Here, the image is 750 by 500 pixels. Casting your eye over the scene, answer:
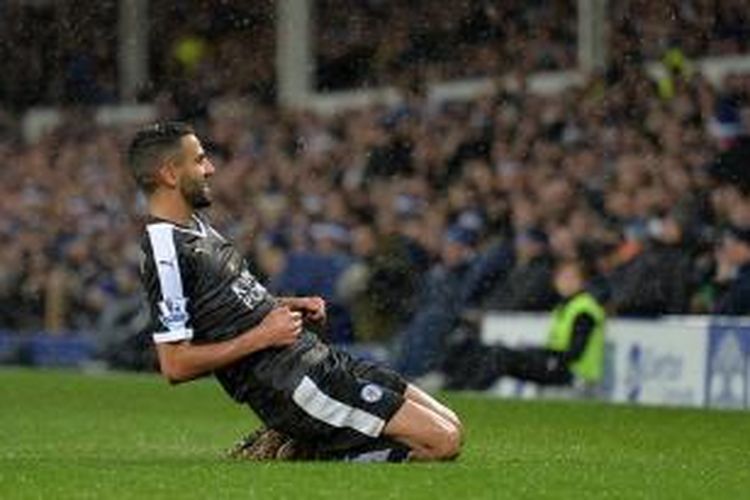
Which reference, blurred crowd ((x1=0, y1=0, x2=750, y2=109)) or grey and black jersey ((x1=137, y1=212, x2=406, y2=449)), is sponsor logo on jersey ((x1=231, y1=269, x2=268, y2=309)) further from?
blurred crowd ((x1=0, y1=0, x2=750, y2=109))

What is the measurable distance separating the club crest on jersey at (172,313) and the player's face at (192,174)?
0.49 m

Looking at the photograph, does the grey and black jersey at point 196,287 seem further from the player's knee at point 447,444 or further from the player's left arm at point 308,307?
the player's knee at point 447,444

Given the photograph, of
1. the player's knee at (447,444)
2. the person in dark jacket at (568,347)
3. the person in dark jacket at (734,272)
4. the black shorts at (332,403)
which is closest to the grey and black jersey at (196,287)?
the black shorts at (332,403)

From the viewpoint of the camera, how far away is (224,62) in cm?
2989

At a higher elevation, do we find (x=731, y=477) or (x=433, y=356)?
(x=731, y=477)

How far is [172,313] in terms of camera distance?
10.3 metres

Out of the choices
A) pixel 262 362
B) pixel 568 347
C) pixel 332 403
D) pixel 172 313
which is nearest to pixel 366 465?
pixel 332 403

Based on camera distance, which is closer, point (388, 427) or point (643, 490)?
point (643, 490)

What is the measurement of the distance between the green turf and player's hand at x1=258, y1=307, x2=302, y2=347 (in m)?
0.54

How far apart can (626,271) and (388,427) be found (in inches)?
338

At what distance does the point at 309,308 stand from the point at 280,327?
0.29 meters

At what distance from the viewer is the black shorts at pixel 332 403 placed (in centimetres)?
1041

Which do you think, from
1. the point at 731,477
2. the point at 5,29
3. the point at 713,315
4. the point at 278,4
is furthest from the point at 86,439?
the point at 5,29

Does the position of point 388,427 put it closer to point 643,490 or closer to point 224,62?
point 643,490
